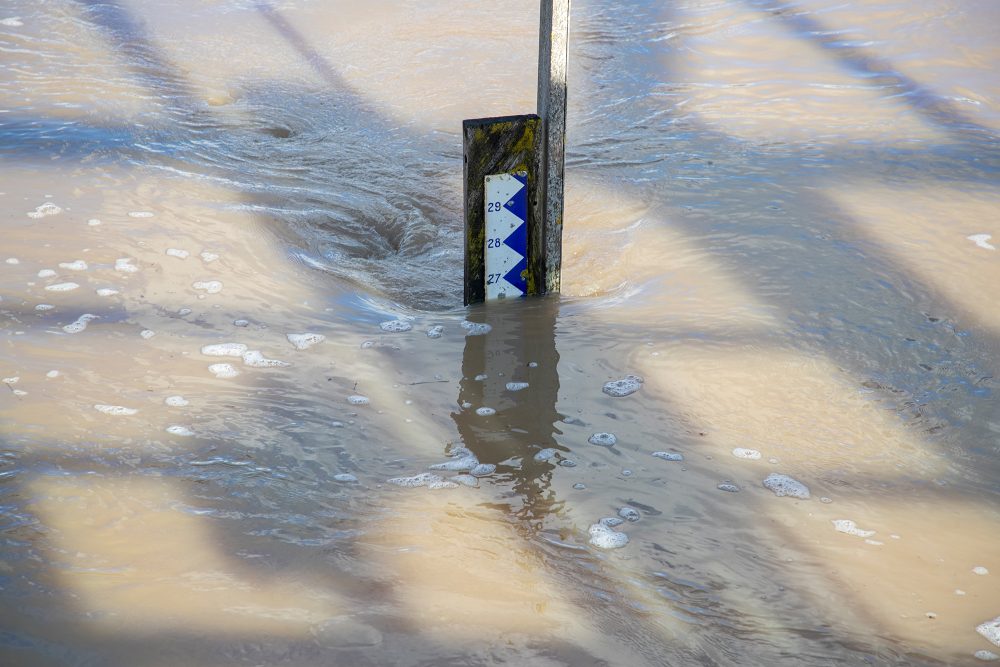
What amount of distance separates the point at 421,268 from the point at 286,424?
204 centimetres

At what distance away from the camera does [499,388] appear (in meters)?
3.96

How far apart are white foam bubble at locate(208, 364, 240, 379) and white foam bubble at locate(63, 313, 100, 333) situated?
0.77 m

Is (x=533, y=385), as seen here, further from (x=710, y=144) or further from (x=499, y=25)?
(x=499, y=25)

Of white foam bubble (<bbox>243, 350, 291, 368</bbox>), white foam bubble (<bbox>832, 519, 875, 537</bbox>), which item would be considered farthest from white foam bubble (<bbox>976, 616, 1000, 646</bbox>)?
white foam bubble (<bbox>243, 350, 291, 368</bbox>)

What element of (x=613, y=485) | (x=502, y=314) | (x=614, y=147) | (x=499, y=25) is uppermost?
(x=499, y=25)

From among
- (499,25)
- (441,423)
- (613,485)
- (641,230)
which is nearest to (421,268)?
(641,230)

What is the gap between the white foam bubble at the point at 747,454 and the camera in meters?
3.48

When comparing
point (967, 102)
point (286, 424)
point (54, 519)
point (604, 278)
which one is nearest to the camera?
point (54, 519)

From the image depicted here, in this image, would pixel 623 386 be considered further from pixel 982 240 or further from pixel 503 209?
pixel 982 240

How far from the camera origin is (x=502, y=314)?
15.3 ft

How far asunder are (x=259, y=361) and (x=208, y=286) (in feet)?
3.02

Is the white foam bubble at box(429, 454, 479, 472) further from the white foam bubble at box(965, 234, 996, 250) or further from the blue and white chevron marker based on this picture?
the white foam bubble at box(965, 234, 996, 250)

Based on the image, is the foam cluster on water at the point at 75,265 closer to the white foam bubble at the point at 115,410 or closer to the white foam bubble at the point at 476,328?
the white foam bubble at the point at 115,410

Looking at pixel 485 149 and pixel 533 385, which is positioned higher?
pixel 485 149
